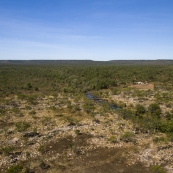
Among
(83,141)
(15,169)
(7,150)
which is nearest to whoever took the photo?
(15,169)

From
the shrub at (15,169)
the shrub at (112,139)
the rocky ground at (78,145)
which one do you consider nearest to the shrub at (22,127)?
the rocky ground at (78,145)

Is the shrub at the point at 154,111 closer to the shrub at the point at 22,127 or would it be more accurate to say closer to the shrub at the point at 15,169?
the shrub at the point at 22,127

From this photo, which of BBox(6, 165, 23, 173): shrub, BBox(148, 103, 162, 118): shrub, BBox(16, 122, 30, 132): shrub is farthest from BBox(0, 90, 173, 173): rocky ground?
BBox(148, 103, 162, 118): shrub

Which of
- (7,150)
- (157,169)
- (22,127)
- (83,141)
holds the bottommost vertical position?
(157,169)

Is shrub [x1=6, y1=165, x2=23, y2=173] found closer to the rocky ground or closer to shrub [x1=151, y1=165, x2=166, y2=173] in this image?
the rocky ground

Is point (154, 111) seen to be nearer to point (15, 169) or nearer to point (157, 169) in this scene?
point (157, 169)

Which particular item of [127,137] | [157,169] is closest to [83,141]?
[127,137]

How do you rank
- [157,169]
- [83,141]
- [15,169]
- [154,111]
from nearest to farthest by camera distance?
[15,169] < [157,169] < [83,141] < [154,111]

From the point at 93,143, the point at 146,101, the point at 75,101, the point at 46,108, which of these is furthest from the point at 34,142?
the point at 146,101

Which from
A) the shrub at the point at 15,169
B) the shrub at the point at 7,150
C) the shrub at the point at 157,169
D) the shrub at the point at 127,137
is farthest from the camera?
the shrub at the point at 127,137
